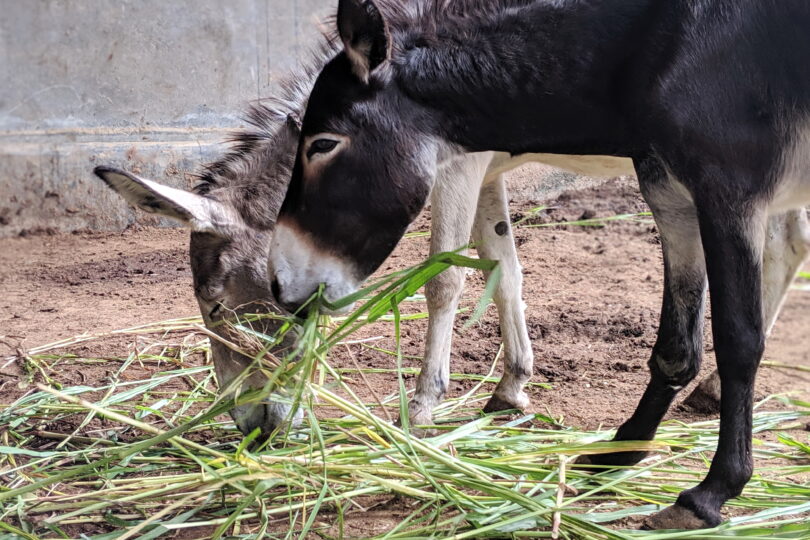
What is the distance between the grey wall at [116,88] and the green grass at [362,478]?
3786mm

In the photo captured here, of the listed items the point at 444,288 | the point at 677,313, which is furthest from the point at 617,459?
the point at 444,288

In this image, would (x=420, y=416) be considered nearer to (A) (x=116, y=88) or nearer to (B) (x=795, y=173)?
(B) (x=795, y=173)

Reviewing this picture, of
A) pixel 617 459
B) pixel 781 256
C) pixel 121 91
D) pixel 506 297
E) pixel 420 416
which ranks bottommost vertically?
pixel 420 416

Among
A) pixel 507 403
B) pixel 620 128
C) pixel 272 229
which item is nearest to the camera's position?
pixel 620 128

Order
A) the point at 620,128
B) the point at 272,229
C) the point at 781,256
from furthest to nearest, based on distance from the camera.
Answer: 1. the point at 781,256
2. the point at 272,229
3. the point at 620,128

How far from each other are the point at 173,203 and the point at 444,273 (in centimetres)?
111

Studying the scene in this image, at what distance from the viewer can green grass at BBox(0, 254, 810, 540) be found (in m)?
2.53

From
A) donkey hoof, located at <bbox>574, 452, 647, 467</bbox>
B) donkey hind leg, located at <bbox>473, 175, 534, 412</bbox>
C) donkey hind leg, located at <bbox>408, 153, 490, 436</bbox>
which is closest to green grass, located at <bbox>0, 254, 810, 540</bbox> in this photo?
donkey hoof, located at <bbox>574, 452, 647, 467</bbox>

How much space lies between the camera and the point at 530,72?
268cm

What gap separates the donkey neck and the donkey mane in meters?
0.83

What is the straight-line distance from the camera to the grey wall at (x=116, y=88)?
270 inches

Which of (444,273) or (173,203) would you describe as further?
(444,273)

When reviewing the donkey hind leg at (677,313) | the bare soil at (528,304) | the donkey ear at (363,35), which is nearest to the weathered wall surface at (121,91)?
the bare soil at (528,304)

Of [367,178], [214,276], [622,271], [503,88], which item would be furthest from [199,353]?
[622,271]
